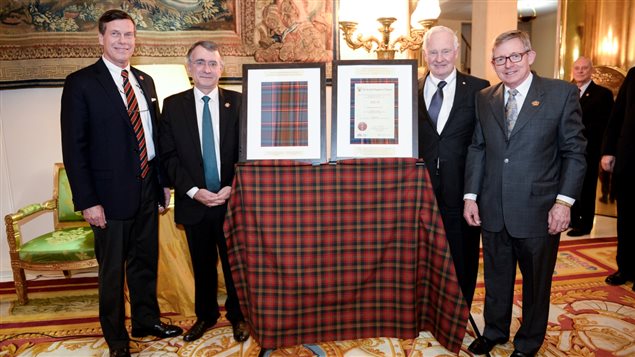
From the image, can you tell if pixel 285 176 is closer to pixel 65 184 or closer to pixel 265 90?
pixel 265 90

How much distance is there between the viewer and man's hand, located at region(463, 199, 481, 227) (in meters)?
2.40

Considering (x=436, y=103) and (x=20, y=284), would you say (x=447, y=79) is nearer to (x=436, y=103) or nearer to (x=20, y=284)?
(x=436, y=103)

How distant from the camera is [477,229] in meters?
2.64

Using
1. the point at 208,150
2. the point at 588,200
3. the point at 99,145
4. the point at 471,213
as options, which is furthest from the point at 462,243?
the point at 588,200

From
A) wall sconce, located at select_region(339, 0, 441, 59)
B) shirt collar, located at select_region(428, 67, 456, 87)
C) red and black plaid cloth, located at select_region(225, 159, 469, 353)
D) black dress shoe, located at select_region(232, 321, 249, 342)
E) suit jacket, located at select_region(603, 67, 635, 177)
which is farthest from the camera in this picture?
wall sconce, located at select_region(339, 0, 441, 59)

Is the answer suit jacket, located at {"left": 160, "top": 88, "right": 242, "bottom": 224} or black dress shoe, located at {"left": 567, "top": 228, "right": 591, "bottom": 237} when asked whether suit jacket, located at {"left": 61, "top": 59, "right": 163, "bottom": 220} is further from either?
black dress shoe, located at {"left": 567, "top": 228, "right": 591, "bottom": 237}

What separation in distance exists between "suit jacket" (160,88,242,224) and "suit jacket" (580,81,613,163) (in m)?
3.62

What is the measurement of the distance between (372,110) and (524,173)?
2.53 feet

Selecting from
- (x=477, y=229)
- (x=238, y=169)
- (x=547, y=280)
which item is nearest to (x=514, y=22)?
(x=477, y=229)

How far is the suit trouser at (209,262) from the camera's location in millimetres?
2641

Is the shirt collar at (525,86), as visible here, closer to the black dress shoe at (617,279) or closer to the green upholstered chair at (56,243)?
the black dress shoe at (617,279)

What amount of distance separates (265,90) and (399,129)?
25.1 inches

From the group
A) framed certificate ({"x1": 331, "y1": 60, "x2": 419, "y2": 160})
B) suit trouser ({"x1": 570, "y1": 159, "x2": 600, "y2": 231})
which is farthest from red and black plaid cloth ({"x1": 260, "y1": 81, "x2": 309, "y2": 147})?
suit trouser ({"x1": 570, "y1": 159, "x2": 600, "y2": 231})

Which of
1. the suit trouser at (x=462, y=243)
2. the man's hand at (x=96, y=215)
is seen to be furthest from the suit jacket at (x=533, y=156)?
the man's hand at (x=96, y=215)
